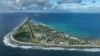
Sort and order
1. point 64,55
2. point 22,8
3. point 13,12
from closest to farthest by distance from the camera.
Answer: point 64,55 → point 22,8 → point 13,12

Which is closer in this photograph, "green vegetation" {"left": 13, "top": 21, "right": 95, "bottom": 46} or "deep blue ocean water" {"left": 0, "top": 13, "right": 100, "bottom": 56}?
"deep blue ocean water" {"left": 0, "top": 13, "right": 100, "bottom": 56}

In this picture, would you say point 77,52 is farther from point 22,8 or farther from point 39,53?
point 22,8

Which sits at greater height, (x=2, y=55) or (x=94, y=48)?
(x=2, y=55)

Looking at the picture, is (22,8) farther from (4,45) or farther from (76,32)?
(4,45)

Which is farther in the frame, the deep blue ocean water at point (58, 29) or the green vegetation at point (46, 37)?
the green vegetation at point (46, 37)

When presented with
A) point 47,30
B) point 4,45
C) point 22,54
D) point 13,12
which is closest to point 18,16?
point 13,12

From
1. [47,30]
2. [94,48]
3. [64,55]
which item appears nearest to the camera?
[64,55]

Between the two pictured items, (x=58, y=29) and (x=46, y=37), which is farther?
(x=58, y=29)

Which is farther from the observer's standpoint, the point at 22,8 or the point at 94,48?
the point at 22,8

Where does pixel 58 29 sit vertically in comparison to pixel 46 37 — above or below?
below
